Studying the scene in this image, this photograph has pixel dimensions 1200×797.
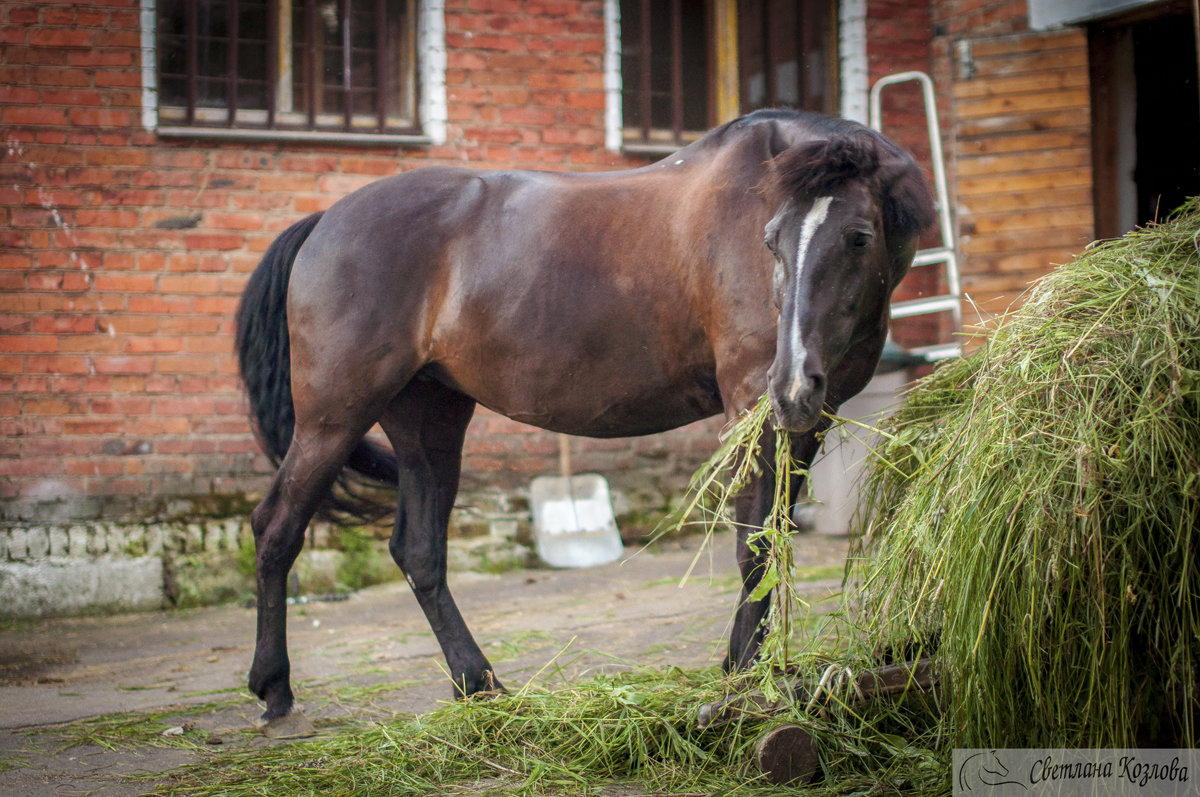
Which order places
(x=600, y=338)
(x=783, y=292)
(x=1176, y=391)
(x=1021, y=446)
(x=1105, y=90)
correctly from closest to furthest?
(x=1176, y=391) → (x=1021, y=446) → (x=783, y=292) → (x=600, y=338) → (x=1105, y=90)

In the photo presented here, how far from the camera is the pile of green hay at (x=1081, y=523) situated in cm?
190

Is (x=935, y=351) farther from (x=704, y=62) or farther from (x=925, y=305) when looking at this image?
(x=704, y=62)

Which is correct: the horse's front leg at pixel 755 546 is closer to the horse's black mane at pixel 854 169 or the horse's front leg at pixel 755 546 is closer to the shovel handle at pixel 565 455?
the horse's black mane at pixel 854 169

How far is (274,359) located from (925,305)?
4408 mm

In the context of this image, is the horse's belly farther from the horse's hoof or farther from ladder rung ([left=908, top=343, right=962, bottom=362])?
ladder rung ([left=908, top=343, right=962, bottom=362])

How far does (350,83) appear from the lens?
6.14 meters

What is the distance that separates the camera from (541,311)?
3.26m

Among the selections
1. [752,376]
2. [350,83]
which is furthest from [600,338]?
[350,83]

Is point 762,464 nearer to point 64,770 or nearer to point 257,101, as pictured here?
point 64,770

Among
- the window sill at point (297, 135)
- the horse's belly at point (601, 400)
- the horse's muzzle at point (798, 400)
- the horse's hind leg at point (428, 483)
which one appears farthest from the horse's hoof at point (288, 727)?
the window sill at point (297, 135)

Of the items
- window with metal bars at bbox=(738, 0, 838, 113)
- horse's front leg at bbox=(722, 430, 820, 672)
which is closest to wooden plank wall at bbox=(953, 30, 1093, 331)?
window with metal bars at bbox=(738, 0, 838, 113)

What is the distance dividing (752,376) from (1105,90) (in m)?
5.35

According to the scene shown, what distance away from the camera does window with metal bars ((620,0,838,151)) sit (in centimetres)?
673

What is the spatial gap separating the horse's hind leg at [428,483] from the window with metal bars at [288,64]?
10.0 feet
